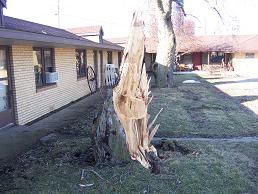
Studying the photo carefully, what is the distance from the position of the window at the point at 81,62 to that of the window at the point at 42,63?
3.52 m

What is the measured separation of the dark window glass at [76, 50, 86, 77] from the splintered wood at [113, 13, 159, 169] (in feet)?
34.1

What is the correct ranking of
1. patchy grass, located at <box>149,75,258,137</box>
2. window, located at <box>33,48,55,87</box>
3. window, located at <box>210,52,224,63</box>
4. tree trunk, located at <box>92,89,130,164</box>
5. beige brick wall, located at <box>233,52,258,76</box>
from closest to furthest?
1. tree trunk, located at <box>92,89,130,164</box>
2. patchy grass, located at <box>149,75,258,137</box>
3. window, located at <box>33,48,55,87</box>
4. beige brick wall, located at <box>233,52,258,76</box>
5. window, located at <box>210,52,224,63</box>

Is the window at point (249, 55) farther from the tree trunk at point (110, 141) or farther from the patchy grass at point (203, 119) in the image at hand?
the tree trunk at point (110, 141)

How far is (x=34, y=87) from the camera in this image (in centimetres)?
1059

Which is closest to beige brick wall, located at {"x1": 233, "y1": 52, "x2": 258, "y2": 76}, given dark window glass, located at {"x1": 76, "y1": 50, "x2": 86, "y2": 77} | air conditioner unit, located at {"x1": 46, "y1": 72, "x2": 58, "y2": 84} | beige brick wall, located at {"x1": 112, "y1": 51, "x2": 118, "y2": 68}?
beige brick wall, located at {"x1": 112, "y1": 51, "x2": 118, "y2": 68}

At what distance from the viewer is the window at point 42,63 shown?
11.2 m

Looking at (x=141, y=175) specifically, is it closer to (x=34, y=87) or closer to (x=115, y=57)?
(x=34, y=87)

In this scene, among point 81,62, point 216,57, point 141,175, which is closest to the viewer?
point 141,175

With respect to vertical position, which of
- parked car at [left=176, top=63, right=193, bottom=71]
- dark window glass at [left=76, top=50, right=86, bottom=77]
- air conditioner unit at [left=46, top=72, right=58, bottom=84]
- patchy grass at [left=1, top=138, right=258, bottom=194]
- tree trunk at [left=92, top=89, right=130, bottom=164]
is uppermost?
dark window glass at [left=76, top=50, right=86, bottom=77]

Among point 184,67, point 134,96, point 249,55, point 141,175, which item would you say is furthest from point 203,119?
point 184,67

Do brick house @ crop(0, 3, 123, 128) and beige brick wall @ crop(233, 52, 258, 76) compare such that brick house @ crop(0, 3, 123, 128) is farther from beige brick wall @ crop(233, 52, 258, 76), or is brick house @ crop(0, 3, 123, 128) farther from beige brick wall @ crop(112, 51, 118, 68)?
beige brick wall @ crop(233, 52, 258, 76)

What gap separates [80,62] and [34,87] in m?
6.23

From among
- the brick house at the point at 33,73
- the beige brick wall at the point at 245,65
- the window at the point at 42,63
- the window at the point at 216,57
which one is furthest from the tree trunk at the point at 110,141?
the window at the point at 216,57

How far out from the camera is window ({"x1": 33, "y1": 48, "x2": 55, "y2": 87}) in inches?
441
